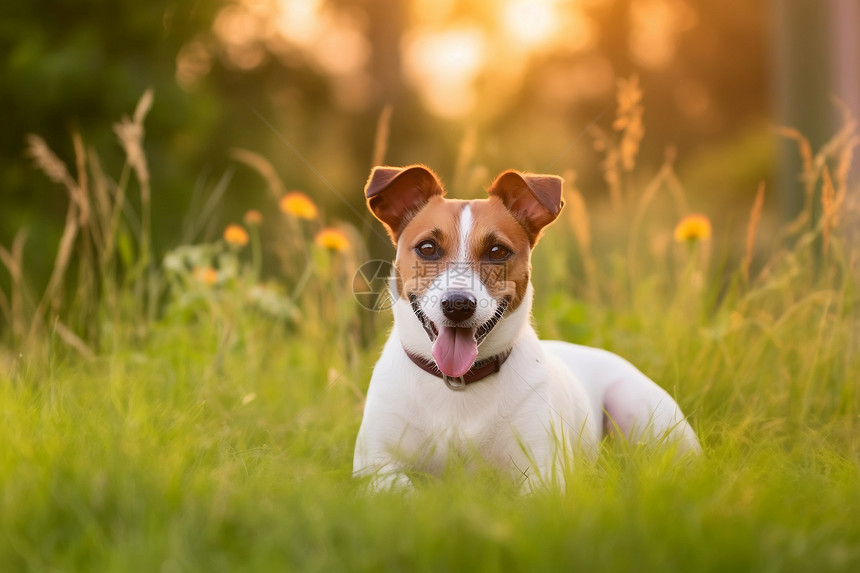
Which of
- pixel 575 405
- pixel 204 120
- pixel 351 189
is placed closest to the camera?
pixel 575 405

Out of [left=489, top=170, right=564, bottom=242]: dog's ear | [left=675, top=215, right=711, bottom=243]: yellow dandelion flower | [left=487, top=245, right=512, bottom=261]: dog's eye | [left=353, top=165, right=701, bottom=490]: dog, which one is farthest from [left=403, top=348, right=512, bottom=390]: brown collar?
[left=675, top=215, right=711, bottom=243]: yellow dandelion flower

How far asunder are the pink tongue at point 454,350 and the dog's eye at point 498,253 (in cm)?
36

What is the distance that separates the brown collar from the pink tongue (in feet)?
0.29

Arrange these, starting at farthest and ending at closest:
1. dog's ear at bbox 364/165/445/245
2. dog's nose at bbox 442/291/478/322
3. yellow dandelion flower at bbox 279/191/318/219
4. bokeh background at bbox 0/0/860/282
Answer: bokeh background at bbox 0/0/860/282 < yellow dandelion flower at bbox 279/191/318/219 < dog's ear at bbox 364/165/445/245 < dog's nose at bbox 442/291/478/322

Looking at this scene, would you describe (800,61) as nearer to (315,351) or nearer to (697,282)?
(697,282)

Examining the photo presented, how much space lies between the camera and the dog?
326 cm

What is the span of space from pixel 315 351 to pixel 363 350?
30 centimetres

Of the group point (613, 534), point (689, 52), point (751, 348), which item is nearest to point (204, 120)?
point (751, 348)

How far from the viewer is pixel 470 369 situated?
3383 millimetres

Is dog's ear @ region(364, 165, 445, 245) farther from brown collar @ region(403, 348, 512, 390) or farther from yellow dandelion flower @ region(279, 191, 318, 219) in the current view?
yellow dandelion flower @ region(279, 191, 318, 219)

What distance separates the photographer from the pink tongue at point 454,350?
128 inches

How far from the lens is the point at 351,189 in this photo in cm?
1366

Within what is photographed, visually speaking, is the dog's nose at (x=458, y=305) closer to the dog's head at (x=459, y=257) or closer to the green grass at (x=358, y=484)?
the dog's head at (x=459, y=257)

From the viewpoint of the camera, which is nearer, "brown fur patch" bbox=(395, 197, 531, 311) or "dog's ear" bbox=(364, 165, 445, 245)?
"brown fur patch" bbox=(395, 197, 531, 311)
